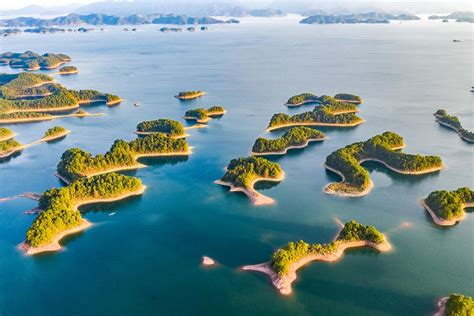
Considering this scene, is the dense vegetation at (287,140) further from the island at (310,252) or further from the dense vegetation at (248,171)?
the island at (310,252)

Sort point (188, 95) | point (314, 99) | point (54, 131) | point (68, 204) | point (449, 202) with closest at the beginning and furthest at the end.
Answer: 1. point (449, 202)
2. point (68, 204)
3. point (54, 131)
4. point (314, 99)
5. point (188, 95)

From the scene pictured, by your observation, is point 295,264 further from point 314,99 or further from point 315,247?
point 314,99

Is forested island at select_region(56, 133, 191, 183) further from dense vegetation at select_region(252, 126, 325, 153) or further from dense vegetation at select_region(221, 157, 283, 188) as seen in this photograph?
dense vegetation at select_region(221, 157, 283, 188)

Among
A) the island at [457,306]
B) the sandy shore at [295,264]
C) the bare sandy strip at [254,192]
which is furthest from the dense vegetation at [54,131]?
the island at [457,306]

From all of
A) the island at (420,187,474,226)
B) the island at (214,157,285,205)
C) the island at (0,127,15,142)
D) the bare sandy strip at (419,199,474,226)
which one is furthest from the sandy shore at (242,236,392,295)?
A: the island at (0,127,15,142)

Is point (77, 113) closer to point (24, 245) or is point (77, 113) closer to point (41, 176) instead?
point (41, 176)

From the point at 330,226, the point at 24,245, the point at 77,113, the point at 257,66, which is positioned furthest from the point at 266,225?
the point at 257,66

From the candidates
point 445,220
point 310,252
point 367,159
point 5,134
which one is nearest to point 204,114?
point 367,159
